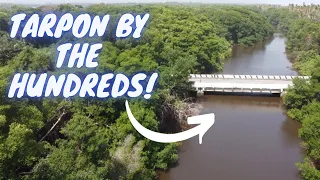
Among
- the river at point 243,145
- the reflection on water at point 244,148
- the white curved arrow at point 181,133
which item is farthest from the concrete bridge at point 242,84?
the white curved arrow at point 181,133

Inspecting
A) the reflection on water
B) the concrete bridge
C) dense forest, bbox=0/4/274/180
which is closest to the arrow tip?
the reflection on water

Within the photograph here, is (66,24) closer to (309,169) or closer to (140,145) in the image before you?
(140,145)

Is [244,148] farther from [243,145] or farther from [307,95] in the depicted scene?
[307,95]

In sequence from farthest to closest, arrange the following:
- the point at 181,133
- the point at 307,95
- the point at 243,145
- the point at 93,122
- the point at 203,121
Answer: the point at 307,95 < the point at 203,121 < the point at 181,133 < the point at 243,145 < the point at 93,122

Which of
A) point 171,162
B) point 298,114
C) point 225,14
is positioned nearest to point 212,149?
point 171,162

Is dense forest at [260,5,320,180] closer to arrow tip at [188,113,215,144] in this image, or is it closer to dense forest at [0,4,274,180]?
arrow tip at [188,113,215,144]

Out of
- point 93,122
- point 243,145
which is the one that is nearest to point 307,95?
point 243,145
